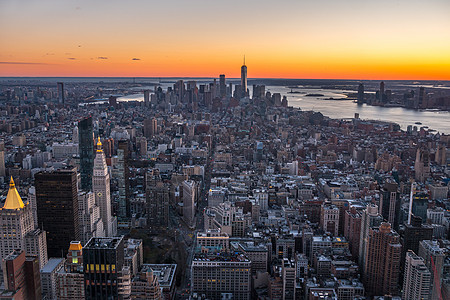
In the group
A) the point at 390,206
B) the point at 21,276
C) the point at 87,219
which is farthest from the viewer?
the point at 390,206

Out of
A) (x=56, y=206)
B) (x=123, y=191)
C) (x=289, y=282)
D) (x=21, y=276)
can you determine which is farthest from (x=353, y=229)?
(x=21, y=276)

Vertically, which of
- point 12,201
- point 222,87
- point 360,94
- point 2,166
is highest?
point 222,87

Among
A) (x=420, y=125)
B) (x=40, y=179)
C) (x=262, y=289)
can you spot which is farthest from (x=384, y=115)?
(x=40, y=179)

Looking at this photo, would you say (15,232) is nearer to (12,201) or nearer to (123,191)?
(12,201)

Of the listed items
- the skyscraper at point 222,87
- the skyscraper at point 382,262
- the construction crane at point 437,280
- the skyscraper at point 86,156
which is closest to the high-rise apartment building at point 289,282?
the skyscraper at point 382,262

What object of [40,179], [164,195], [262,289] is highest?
[40,179]

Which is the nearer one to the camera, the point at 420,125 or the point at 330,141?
the point at 420,125

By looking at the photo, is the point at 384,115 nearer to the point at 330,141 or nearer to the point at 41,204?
the point at 330,141
